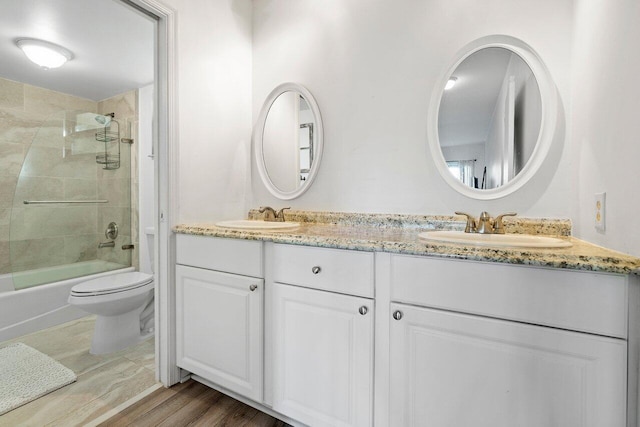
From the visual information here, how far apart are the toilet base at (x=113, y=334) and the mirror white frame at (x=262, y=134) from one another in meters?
1.33

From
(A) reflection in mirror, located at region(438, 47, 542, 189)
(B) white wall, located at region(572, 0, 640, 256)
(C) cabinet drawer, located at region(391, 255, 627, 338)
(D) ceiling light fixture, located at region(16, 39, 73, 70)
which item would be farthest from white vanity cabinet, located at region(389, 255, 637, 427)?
(D) ceiling light fixture, located at region(16, 39, 73, 70)

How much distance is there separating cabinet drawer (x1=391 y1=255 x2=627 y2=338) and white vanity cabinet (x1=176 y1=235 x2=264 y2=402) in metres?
0.64

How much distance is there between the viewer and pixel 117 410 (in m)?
1.39

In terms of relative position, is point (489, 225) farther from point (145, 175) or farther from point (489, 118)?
point (145, 175)

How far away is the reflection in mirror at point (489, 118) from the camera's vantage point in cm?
135

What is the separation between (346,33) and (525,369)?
1.78 m

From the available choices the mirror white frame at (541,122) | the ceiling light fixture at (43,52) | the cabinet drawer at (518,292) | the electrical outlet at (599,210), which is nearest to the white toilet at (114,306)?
the ceiling light fixture at (43,52)

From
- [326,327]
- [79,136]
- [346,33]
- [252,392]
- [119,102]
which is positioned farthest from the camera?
[119,102]

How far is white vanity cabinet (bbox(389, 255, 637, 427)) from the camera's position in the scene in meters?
0.76

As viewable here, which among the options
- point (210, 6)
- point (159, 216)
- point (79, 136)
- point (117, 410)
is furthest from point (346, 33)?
point (79, 136)

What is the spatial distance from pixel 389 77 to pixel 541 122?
75cm

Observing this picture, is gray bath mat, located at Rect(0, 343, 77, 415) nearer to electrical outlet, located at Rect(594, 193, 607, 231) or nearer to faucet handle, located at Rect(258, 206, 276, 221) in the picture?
faucet handle, located at Rect(258, 206, 276, 221)

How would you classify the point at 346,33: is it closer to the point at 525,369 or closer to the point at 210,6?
the point at 210,6

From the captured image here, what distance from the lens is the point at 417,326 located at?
97 centimetres
